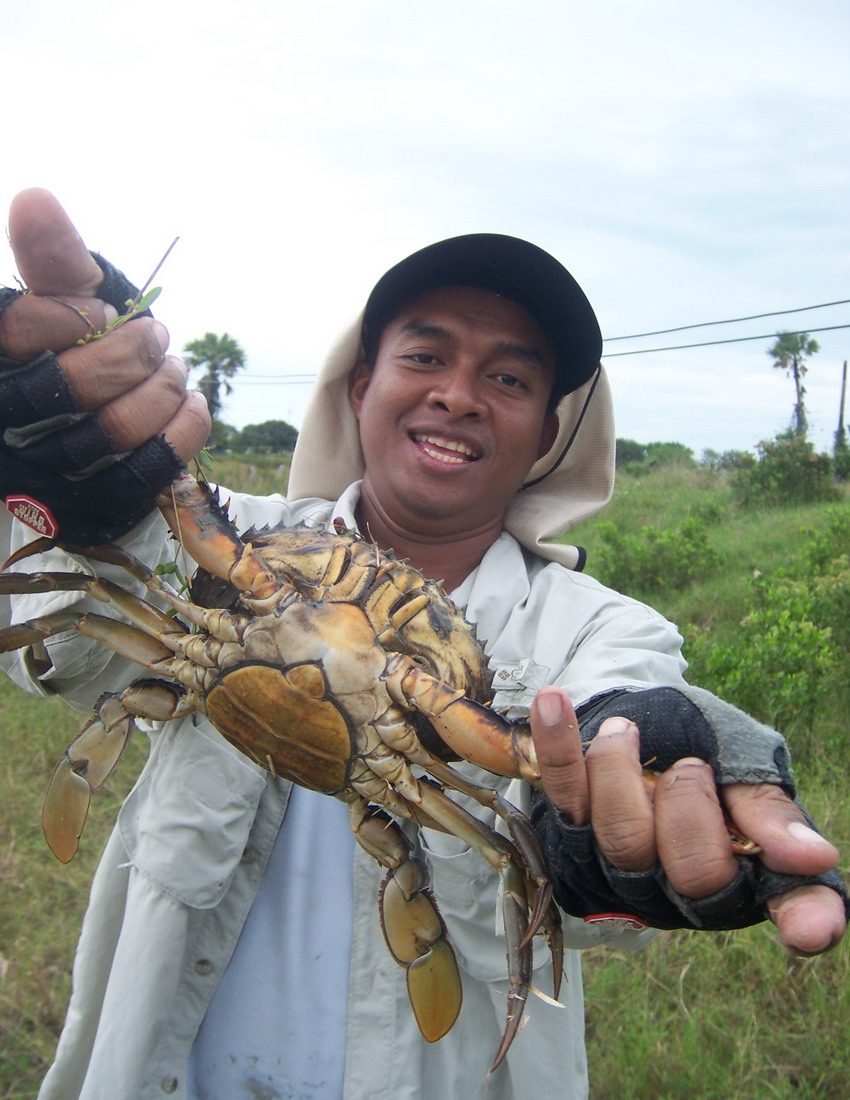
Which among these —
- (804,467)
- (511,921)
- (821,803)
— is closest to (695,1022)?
(821,803)

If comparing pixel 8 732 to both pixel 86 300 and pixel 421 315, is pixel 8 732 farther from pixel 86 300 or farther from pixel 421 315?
pixel 86 300

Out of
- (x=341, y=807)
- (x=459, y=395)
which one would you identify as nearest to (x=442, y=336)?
(x=459, y=395)

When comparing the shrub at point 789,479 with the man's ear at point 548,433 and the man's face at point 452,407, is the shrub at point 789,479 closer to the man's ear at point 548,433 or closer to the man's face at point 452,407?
the man's ear at point 548,433

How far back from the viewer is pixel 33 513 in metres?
1.79

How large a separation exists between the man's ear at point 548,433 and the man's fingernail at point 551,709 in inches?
72.2

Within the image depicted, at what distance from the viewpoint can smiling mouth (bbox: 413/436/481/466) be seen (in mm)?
2641

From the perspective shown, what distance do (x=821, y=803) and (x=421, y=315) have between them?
11.5 ft

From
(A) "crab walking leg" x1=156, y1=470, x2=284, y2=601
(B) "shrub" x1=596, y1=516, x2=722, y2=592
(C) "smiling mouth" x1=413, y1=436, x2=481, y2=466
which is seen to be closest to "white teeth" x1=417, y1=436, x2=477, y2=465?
(C) "smiling mouth" x1=413, y1=436, x2=481, y2=466

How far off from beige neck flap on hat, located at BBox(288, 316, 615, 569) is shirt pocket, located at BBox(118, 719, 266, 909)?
44.4 inches

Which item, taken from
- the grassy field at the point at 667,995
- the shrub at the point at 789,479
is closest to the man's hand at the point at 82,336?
the grassy field at the point at 667,995

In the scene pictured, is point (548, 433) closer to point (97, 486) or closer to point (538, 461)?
point (538, 461)

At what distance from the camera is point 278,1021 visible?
2352 mm

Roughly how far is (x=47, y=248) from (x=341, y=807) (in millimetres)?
1667

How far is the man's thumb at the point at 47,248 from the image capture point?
1.47 metres
